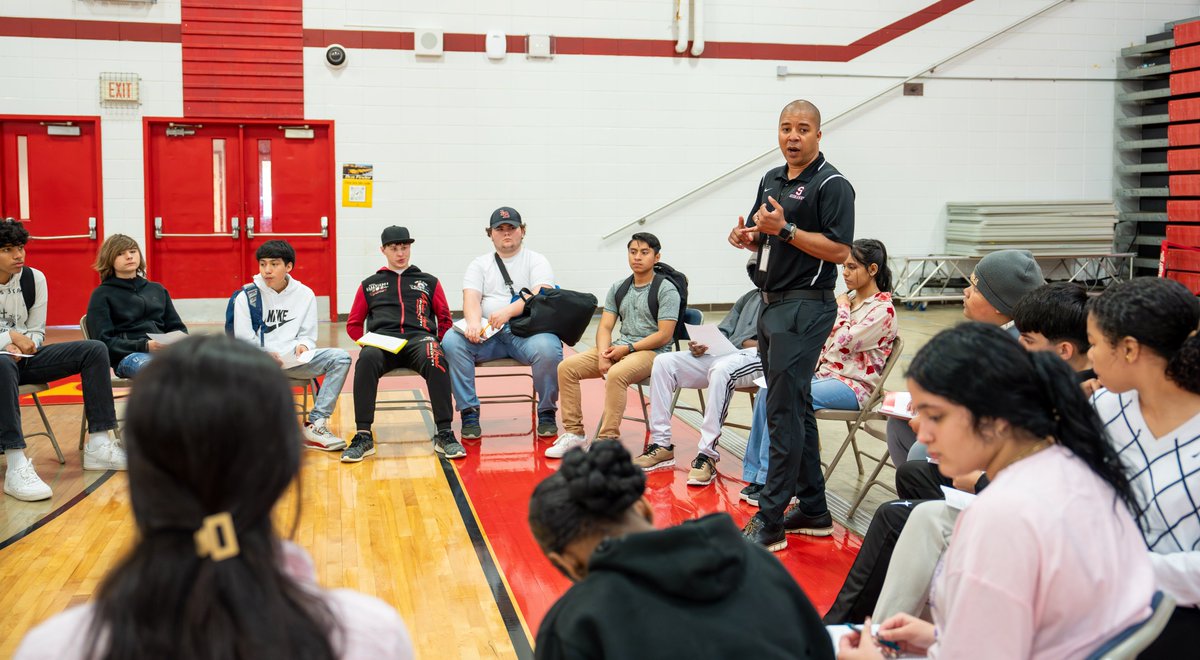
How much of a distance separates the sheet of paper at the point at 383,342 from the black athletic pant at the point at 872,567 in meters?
3.25

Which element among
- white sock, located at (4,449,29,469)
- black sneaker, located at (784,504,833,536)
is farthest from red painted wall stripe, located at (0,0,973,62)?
black sneaker, located at (784,504,833,536)

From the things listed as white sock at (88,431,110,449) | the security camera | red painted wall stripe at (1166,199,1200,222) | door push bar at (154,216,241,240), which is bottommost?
white sock at (88,431,110,449)

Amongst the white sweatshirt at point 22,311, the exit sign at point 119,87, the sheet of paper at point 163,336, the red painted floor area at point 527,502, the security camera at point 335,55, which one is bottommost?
the red painted floor area at point 527,502

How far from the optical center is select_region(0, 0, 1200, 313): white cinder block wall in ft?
32.2

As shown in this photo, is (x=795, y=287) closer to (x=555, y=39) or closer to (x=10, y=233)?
(x=10, y=233)

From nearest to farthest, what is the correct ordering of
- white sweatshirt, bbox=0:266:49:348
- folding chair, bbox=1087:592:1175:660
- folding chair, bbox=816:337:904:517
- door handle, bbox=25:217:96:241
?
folding chair, bbox=1087:592:1175:660 < folding chair, bbox=816:337:904:517 < white sweatshirt, bbox=0:266:49:348 < door handle, bbox=25:217:96:241

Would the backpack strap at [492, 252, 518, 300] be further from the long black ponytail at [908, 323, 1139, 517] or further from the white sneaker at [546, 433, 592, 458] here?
the long black ponytail at [908, 323, 1139, 517]

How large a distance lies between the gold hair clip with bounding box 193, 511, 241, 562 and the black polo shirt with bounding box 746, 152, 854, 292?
303cm

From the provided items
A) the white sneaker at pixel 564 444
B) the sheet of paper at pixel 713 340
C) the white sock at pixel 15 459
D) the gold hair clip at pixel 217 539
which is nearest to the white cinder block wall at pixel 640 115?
the white sneaker at pixel 564 444

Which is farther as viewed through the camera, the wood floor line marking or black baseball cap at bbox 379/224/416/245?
black baseball cap at bbox 379/224/416/245

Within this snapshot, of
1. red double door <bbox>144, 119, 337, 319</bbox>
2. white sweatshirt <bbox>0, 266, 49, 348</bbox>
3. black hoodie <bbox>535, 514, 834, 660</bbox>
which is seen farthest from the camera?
red double door <bbox>144, 119, 337, 319</bbox>

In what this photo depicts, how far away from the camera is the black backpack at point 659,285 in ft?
17.5

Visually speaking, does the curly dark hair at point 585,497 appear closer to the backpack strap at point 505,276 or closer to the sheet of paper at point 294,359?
the sheet of paper at point 294,359

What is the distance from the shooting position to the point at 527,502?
4.56 metres
